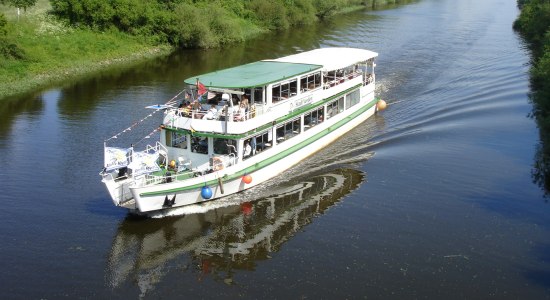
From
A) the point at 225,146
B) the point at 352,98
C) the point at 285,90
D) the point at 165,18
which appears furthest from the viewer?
the point at 165,18

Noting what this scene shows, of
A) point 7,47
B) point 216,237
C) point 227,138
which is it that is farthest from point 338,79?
point 7,47

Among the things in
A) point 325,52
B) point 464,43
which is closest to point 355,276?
point 325,52

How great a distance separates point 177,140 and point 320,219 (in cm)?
769

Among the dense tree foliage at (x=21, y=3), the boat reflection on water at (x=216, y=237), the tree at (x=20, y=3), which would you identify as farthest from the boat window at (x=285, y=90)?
the dense tree foliage at (x=21, y=3)

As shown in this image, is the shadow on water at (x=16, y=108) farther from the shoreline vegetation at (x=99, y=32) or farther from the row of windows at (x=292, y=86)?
the row of windows at (x=292, y=86)

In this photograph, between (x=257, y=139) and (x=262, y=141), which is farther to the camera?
(x=262, y=141)

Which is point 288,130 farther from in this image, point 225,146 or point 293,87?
point 225,146

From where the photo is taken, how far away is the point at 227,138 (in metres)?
27.5

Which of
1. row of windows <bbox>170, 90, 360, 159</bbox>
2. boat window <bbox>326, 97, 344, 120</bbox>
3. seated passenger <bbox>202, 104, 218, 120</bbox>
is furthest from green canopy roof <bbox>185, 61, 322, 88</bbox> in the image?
boat window <bbox>326, 97, 344, 120</bbox>

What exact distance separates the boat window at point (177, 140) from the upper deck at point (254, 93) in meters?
0.69

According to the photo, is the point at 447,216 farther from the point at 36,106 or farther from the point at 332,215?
the point at 36,106

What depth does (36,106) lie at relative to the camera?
44656 mm

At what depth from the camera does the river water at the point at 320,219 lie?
69.6ft

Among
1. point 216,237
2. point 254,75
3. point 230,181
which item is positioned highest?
point 254,75
